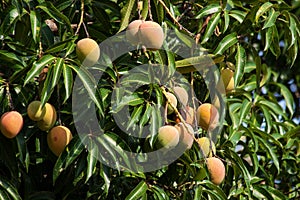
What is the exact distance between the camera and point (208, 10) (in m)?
1.42

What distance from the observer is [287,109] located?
88.7 inches

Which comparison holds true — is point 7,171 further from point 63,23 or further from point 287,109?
point 287,109

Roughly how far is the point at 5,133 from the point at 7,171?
0.19m

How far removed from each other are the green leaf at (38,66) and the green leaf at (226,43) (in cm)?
35

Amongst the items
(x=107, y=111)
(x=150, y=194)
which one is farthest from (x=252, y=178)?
(x=107, y=111)

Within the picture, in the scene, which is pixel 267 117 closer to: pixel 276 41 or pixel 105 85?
pixel 276 41

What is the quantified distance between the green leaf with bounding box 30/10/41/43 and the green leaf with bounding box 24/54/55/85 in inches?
2.1

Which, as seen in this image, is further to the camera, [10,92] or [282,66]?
[282,66]

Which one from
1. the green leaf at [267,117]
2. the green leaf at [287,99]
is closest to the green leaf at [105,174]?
the green leaf at [267,117]

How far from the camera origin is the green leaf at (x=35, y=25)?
1213 mm

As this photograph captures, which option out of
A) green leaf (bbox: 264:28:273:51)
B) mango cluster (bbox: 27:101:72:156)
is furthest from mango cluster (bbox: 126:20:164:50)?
green leaf (bbox: 264:28:273:51)

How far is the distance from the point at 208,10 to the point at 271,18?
0.46 ft

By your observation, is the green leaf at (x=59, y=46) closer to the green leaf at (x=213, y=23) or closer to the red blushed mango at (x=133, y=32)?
the red blushed mango at (x=133, y=32)

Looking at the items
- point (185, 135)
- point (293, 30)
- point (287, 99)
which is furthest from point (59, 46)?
point (287, 99)
